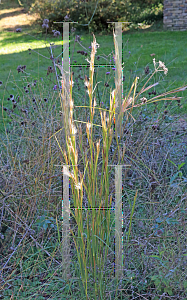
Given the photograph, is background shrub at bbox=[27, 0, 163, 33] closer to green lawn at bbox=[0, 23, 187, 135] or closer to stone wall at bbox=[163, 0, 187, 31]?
green lawn at bbox=[0, 23, 187, 135]

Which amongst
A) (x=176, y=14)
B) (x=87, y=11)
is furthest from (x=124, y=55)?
(x=176, y=14)

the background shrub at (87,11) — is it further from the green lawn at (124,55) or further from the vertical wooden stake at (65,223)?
the vertical wooden stake at (65,223)

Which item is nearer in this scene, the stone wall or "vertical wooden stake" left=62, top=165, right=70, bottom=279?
"vertical wooden stake" left=62, top=165, right=70, bottom=279

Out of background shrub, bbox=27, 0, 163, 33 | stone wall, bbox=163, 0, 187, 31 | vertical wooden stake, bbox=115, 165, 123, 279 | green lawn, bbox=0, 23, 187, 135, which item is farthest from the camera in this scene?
stone wall, bbox=163, 0, 187, 31

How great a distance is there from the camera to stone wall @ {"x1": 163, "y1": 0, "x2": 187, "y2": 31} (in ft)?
37.1

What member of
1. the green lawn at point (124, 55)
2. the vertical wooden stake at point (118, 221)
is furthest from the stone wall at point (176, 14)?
the vertical wooden stake at point (118, 221)

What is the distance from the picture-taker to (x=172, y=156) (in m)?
3.20

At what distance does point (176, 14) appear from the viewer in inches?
452

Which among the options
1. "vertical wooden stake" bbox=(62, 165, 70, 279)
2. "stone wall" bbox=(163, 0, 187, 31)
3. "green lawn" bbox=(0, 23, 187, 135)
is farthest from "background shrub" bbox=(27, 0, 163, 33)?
"vertical wooden stake" bbox=(62, 165, 70, 279)

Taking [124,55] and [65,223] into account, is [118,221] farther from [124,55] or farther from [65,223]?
[124,55]

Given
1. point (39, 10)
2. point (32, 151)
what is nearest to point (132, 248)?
point (32, 151)

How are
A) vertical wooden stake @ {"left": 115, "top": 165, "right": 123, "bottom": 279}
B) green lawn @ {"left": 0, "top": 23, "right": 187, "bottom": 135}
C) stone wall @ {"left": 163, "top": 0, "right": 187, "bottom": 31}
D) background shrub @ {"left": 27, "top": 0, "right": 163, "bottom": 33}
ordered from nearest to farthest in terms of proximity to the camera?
vertical wooden stake @ {"left": 115, "top": 165, "right": 123, "bottom": 279}, green lawn @ {"left": 0, "top": 23, "right": 187, "bottom": 135}, background shrub @ {"left": 27, "top": 0, "right": 163, "bottom": 33}, stone wall @ {"left": 163, "top": 0, "right": 187, "bottom": 31}

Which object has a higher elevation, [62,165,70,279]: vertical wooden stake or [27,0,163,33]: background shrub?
[27,0,163,33]: background shrub

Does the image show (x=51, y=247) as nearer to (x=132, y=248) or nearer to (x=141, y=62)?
(x=132, y=248)
